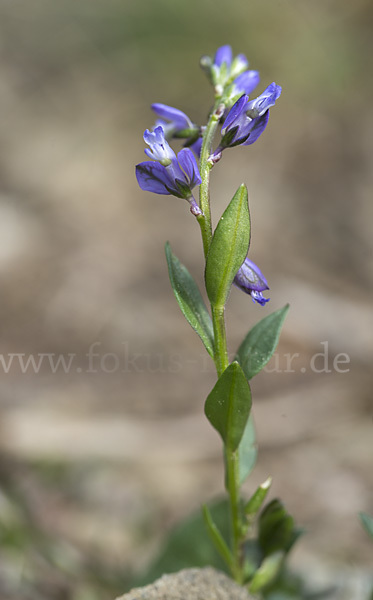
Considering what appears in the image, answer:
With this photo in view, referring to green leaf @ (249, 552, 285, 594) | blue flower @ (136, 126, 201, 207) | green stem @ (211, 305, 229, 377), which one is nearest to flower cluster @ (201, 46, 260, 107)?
blue flower @ (136, 126, 201, 207)

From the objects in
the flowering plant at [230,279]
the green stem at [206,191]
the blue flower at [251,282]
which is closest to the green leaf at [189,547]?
the flowering plant at [230,279]

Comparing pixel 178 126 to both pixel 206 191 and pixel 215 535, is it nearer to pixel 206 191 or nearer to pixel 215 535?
pixel 206 191

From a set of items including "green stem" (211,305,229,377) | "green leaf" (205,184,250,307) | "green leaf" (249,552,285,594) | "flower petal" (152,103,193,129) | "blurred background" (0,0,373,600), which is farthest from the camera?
"blurred background" (0,0,373,600)

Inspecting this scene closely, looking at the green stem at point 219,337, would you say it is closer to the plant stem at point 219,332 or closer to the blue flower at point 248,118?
the plant stem at point 219,332

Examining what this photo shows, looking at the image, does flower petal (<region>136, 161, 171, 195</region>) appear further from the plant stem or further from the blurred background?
the blurred background

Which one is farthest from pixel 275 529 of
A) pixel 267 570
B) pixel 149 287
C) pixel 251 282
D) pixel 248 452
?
pixel 149 287

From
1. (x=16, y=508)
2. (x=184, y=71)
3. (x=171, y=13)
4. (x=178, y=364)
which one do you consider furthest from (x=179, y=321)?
(x=171, y=13)
